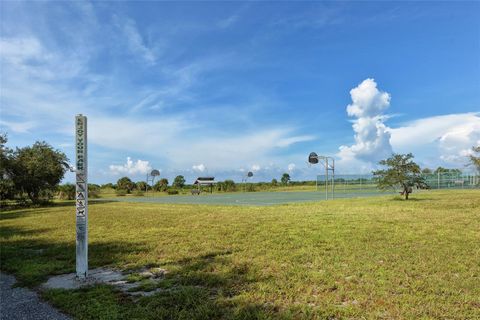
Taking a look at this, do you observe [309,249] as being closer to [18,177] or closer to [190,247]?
[190,247]

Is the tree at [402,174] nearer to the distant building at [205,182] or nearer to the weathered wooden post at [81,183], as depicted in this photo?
the weathered wooden post at [81,183]

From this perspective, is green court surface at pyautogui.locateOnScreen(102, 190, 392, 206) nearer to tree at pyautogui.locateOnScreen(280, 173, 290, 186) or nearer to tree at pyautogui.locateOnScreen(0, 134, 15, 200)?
tree at pyautogui.locateOnScreen(0, 134, 15, 200)

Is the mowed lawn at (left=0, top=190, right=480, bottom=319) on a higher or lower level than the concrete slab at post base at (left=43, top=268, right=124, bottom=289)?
higher

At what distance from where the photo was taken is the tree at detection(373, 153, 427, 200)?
19.6 metres

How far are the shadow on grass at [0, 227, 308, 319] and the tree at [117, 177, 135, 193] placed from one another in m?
44.3

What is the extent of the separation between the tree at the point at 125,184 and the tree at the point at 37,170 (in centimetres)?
2440

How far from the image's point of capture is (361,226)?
31.9ft

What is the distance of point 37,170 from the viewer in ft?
76.2

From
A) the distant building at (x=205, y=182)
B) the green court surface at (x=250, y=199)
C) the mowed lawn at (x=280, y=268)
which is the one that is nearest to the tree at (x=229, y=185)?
the distant building at (x=205, y=182)

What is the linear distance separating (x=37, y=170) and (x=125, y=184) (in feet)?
92.0

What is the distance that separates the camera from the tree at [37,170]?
2281 centimetres

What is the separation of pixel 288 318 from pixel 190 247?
4261 millimetres

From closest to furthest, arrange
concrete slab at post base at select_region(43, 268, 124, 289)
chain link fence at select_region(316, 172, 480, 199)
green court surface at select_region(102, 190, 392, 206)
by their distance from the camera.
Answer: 1. concrete slab at post base at select_region(43, 268, 124, 289)
2. green court surface at select_region(102, 190, 392, 206)
3. chain link fence at select_region(316, 172, 480, 199)

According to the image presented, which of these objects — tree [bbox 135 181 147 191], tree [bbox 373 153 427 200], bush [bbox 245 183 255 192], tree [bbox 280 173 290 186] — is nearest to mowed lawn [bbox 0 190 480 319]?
tree [bbox 373 153 427 200]
